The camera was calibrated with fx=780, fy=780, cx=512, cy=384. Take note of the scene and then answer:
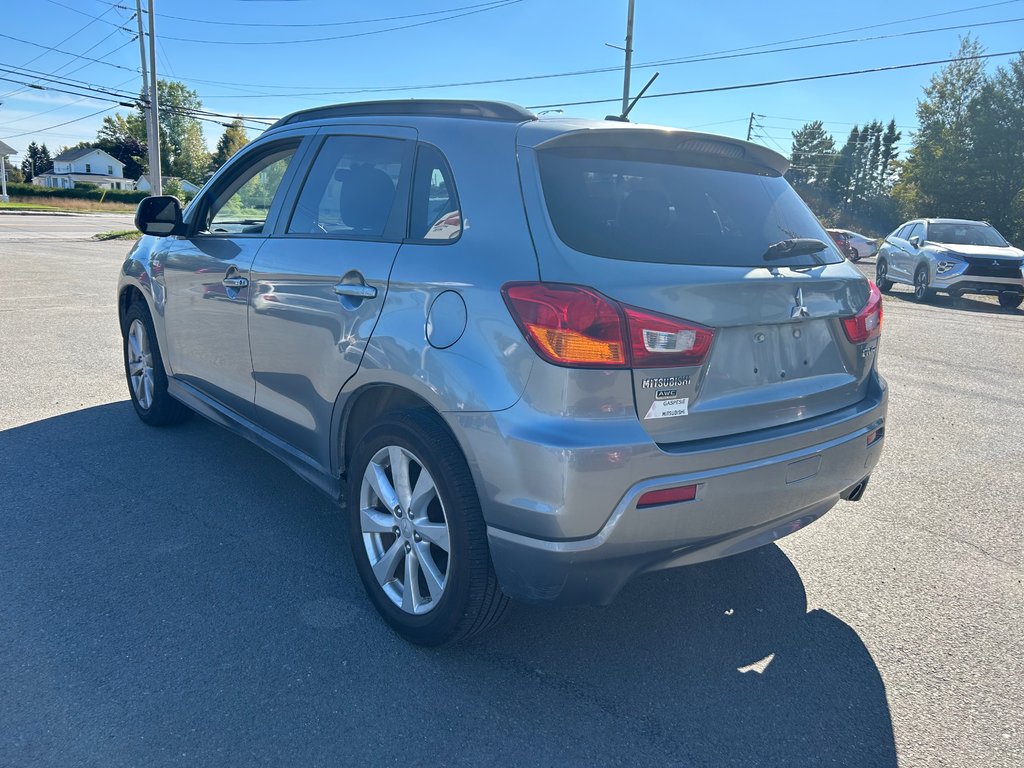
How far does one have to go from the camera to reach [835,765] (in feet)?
7.58

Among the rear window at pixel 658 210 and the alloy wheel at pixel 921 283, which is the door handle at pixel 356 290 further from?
the alloy wheel at pixel 921 283

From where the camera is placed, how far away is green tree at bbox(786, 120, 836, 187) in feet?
317

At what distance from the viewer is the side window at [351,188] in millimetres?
3131

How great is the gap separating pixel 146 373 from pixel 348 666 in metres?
3.22

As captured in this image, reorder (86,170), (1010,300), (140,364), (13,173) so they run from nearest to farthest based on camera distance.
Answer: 1. (140,364)
2. (1010,300)
3. (13,173)
4. (86,170)

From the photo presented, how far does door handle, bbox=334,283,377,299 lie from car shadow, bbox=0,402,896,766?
1.23m

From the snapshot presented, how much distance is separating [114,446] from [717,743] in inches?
159

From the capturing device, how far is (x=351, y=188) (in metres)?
3.33

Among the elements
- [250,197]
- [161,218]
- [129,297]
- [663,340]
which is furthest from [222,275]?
[663,340]

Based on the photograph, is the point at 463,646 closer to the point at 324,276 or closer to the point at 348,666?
the point at 348,666

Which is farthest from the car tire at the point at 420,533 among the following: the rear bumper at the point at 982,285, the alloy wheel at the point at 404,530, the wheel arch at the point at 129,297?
the rear bumper at the point at 982,285

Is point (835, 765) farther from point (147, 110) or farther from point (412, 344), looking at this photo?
point (147, 110)

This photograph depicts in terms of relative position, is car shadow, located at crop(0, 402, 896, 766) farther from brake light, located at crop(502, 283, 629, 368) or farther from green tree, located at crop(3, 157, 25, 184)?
green tree, located at crop(3, 157, 25, 184)

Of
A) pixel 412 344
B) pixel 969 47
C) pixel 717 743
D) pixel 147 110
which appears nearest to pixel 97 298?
pixel 412 344
